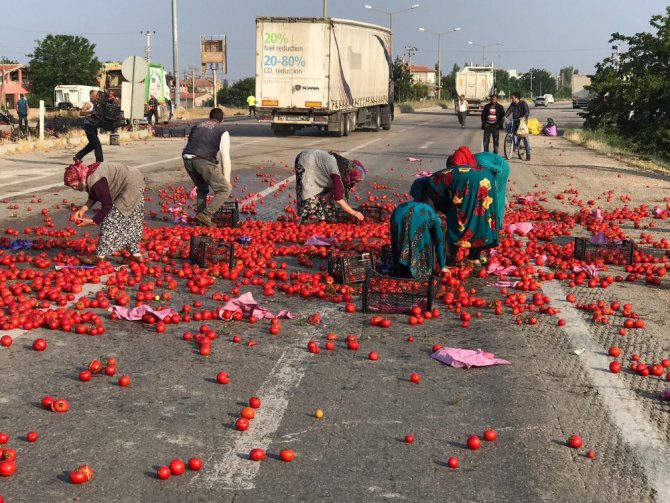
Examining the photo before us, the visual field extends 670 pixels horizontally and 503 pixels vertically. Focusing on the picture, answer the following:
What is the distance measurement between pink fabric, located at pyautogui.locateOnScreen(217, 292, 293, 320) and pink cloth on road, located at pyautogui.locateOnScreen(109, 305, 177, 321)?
1.54ft

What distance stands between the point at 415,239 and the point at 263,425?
3.69m

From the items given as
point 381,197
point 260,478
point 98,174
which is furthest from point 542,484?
point 381,197

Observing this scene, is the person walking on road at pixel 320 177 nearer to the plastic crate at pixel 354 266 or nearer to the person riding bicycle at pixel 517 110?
the plastic crate at pixel 354 266

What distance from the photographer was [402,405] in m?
5.34

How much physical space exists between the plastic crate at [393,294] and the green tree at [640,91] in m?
27.6

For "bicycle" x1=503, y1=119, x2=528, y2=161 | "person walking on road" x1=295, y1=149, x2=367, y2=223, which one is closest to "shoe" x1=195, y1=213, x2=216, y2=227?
"person walking on road" x1=295, y1=149, x2=367, y2=223

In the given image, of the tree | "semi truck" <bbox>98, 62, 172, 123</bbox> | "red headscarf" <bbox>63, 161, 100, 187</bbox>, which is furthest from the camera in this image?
the tree

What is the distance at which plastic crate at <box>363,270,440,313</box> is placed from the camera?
752 centimetres

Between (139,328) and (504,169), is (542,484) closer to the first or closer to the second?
(139,328)

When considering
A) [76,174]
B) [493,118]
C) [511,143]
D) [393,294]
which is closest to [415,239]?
[393,294]

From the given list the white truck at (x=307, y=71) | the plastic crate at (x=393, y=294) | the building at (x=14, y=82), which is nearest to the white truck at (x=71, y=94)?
the building at (x=14, y=82)

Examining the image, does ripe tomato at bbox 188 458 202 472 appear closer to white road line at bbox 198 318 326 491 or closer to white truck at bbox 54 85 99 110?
white road line at bbox 198 318 326 491

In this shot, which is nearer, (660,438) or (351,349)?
(660,438)

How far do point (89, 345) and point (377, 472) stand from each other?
3.10 m
